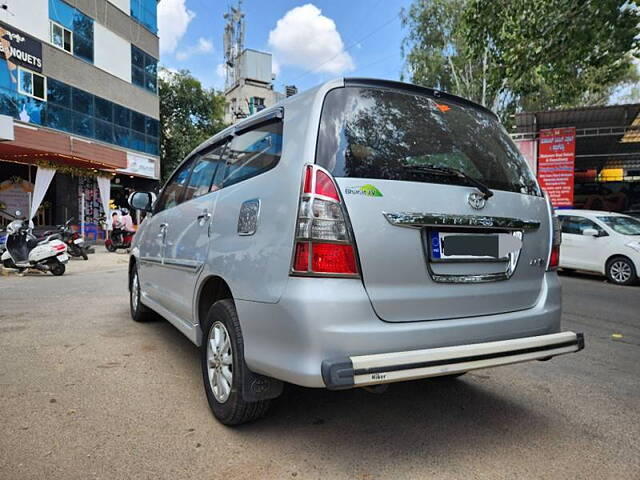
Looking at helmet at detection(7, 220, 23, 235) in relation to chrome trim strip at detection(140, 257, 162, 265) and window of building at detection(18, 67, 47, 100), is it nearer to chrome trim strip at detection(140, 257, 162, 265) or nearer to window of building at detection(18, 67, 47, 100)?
chrome trim strip at detection(140, 257, 162, 265)

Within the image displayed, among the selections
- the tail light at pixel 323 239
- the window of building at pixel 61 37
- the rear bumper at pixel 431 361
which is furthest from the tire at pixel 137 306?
the window of building at pixel 61 37

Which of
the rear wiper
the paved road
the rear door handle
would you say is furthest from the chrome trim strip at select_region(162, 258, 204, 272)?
A: the rear wiper

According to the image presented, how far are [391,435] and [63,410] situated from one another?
1.97 meters

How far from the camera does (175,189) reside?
420 centimetres

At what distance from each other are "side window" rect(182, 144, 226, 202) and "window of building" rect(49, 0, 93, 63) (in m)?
18.1

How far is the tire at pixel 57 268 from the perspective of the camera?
32.5ft

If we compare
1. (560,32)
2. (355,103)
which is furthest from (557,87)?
(355,103)

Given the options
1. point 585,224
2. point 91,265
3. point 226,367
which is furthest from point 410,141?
point 91,265

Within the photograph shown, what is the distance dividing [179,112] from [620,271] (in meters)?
27.0

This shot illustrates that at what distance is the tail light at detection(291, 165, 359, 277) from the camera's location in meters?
2.03

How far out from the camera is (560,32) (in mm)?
7754

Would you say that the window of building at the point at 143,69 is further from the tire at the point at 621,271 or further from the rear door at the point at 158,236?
the tire at the point at 621,271

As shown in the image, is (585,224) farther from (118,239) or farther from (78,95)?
(78,95)

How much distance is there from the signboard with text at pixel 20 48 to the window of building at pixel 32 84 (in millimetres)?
222
